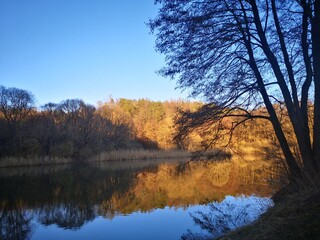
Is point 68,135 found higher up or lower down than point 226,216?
higher up

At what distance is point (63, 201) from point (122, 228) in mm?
5575

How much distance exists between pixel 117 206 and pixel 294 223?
32.0 ft

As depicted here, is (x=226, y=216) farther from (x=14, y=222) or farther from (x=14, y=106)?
(x=14, y=106)

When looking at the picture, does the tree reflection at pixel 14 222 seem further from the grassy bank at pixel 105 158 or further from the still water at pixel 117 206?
the grassy bank at pixel 105 158

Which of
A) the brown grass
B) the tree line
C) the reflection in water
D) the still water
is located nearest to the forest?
the tree line

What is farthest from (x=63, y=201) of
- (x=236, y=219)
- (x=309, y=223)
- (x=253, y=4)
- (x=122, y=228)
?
(x=309, y=223)

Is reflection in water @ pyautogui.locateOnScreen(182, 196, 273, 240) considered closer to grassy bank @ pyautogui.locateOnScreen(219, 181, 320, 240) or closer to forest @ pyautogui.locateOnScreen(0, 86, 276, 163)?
grassy bank @ pyautogui.locateOnScreen(219, 181, 320, 240)

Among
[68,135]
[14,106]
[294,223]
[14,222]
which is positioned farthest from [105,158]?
[294,223]

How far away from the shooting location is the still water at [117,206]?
944 cm

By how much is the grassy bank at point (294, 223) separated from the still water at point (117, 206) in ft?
10.5

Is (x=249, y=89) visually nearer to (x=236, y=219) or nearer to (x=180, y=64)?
(x=180, y=64)

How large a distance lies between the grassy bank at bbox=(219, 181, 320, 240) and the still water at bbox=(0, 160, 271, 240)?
10.5ft

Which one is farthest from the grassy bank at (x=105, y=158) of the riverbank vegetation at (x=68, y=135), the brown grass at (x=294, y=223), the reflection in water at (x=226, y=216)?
the brown grass at (x=294, y=223)

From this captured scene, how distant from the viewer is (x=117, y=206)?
1299 centimetres
